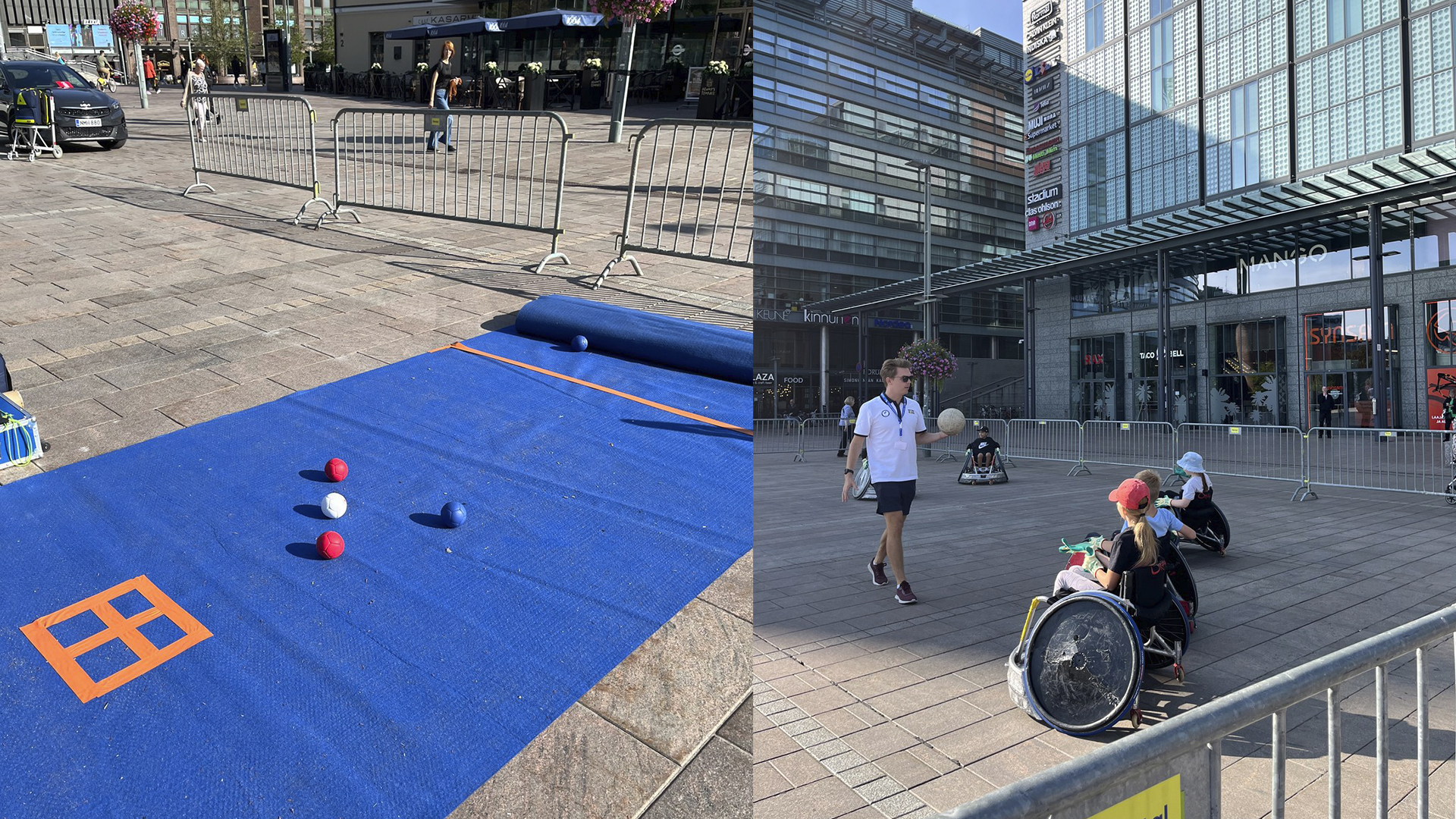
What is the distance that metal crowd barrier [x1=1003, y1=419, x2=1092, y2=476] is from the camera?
13.6 metres

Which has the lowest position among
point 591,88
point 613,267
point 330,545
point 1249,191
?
point 330,545

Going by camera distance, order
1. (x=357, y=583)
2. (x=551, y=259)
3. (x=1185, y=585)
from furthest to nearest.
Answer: (x=551, y=259) → (x=1185, y=585) → (x=357, y=583)

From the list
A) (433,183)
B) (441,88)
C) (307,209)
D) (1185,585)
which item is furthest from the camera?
(441,88)

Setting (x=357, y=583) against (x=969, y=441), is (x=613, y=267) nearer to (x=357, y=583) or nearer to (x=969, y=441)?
(x=357, y=583)

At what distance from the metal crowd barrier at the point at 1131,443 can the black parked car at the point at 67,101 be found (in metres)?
19.4

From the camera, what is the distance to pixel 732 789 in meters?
2.32

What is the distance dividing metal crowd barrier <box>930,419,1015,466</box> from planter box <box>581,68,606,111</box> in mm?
14153

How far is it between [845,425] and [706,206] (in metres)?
10.8

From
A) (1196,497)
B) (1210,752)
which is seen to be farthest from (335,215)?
(1210,752)

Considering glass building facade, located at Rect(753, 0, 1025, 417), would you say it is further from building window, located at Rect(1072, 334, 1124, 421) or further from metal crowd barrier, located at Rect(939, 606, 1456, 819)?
building window, located at Rect(1072, 334, 1124, 421)

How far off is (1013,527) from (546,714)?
6.72 meters

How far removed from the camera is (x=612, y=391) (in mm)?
5539

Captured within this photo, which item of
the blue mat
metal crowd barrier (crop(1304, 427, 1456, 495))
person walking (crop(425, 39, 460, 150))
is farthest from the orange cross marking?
metal crowd barrier (crop(1304, 427, 1456, 495))

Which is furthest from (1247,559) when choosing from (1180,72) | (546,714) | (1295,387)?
(1295,387)
